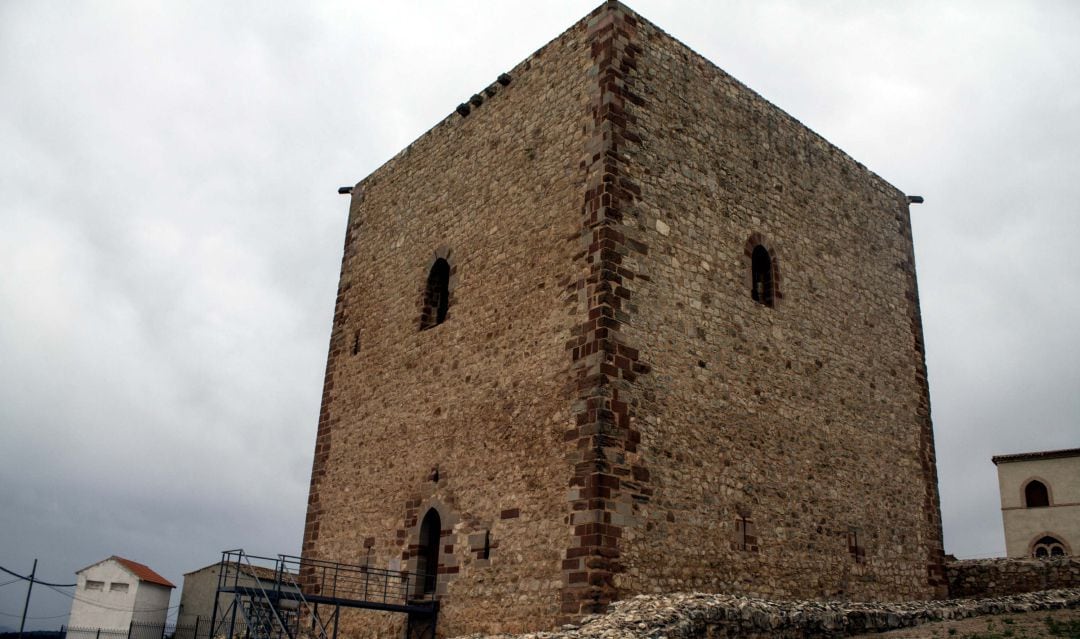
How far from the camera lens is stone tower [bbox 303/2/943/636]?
35.8 ft

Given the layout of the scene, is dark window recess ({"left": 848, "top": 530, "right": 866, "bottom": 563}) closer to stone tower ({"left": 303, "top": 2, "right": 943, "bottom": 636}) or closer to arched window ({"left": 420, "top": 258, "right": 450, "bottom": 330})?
stone tower ({"left": 303, "top": 2, "right": 943, "bottom": 636})

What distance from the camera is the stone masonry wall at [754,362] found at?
11188 millimetres

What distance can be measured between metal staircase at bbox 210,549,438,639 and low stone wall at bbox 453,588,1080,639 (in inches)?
72.9

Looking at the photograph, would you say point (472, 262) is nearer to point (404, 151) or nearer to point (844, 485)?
point (404, 151)

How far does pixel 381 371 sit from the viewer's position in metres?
14.8

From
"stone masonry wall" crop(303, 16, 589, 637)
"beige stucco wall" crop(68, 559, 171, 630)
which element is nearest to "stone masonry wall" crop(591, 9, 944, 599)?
"stone masonry wall" crop(303, 16, 589, 637)

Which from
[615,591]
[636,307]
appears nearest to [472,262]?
[636,307]

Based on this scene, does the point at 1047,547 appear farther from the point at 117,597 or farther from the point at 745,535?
the point at 117,597

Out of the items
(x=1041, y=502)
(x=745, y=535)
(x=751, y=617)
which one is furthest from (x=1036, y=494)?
(x=751, y=617)

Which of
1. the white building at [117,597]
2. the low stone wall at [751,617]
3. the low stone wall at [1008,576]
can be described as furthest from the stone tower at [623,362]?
the white building at [117,597]

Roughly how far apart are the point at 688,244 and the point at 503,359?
293cm

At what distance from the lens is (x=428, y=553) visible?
1291cm

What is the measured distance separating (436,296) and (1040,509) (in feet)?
70.3

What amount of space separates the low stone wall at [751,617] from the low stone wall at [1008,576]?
5.27ft
